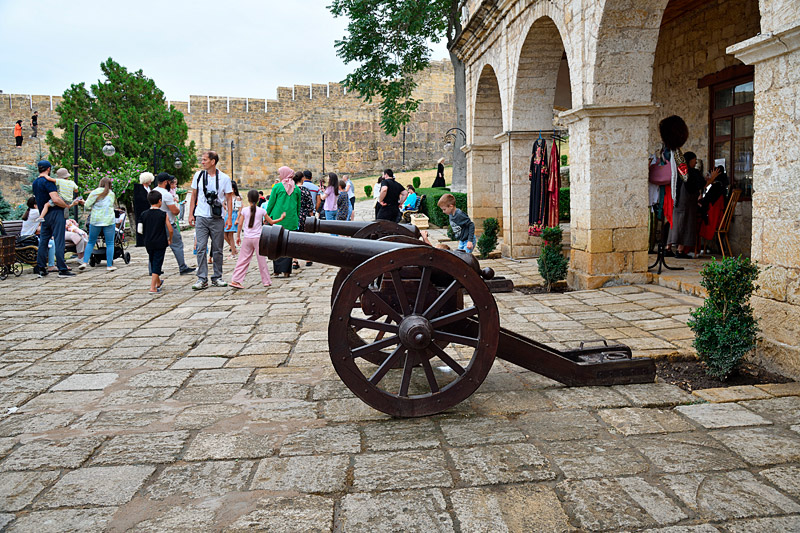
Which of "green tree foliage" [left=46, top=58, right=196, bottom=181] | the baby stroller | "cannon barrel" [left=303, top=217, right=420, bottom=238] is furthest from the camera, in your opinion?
"green tree foliage" [left=46, top=58, right=196, bottom=181]

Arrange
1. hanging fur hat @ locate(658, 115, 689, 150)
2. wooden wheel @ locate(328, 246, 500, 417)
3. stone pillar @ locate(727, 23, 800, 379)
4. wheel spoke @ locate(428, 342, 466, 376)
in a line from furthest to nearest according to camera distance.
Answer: hanging fur hat @ locate(658, 115, 689, 150) < stone pillar @ locate(727, 23, 800, 379) < wheel spoke @ locate(428, 342, 466, 376) < wooden wheel @ locate(328, 246, 500, 417)

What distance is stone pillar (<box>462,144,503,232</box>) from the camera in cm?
1341

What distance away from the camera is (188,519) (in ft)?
7.95

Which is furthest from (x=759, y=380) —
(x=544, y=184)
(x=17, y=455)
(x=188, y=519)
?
(x=544, y=184)

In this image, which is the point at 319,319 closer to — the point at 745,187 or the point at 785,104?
the point at 785,104

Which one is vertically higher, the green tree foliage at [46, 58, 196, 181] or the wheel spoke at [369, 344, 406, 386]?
the green tree foliage at [46, 58, 196, 181]

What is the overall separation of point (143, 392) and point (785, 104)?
182 inches

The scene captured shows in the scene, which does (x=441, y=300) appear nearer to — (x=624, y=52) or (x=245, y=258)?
(x=624, y=52)

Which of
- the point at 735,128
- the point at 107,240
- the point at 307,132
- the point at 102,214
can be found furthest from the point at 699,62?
the point at 307,132

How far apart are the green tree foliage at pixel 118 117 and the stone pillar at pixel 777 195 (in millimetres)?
19631

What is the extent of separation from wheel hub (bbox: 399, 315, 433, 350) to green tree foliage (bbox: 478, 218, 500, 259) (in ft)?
27.0

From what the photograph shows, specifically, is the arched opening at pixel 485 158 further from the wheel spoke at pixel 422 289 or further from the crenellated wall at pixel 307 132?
the crenellated wall at pixel 307 132

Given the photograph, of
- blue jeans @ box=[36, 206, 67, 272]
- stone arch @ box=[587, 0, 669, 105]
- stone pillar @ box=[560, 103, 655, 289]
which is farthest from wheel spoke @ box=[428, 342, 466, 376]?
blue jeans @ box=[36, 206, 67, 272]

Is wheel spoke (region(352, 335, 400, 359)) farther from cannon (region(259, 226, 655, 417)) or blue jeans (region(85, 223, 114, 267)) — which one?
blue jeans (region(85, 223, 114, 267))
